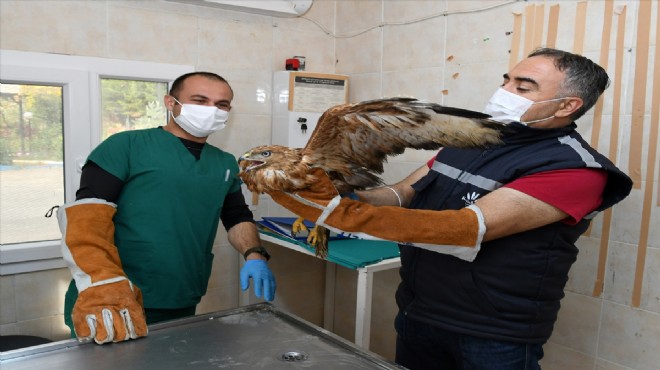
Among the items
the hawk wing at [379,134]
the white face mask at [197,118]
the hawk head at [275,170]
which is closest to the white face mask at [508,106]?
the hawk wing at [379,134]

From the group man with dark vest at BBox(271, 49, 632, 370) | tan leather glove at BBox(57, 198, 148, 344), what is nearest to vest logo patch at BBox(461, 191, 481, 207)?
man with dark vest at BBox(271, 49, 632, 370)

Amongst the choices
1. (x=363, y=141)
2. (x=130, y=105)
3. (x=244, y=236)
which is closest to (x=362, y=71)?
(x=130, y=105)

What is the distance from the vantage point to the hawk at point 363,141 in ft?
3.27

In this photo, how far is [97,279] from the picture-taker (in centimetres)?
129

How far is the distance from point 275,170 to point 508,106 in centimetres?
64

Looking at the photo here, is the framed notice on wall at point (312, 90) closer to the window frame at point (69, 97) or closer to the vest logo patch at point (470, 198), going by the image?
the window frame at point (69, 97)

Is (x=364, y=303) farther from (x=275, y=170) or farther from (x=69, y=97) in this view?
(x=69, y=97)

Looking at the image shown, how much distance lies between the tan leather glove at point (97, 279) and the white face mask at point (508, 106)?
1.00 meters

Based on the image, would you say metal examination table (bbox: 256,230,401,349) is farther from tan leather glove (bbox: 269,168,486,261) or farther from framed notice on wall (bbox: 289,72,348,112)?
tan leather glove (bbox: 269,168,486,261)

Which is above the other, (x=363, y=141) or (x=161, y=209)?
(x=363, y=141)

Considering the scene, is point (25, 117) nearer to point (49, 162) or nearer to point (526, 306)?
point (49, 162)

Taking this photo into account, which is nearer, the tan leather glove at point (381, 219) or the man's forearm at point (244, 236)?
the tan leather glove at point (381, 219)

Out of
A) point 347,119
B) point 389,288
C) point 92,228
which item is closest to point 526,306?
point 347,119

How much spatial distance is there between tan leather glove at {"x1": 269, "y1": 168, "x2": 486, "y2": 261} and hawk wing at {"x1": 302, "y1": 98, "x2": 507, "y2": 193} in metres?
0.06
